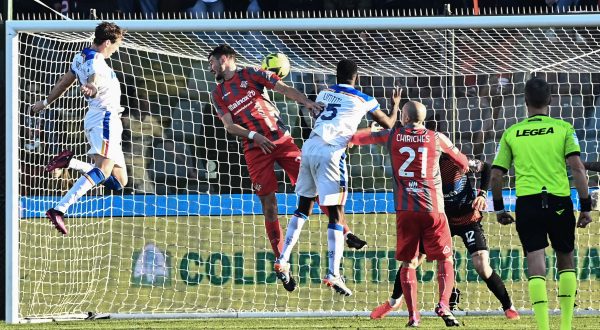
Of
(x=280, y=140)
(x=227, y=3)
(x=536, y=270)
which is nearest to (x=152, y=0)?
(x=227, y=3)

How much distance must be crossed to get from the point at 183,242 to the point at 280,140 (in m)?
2.11

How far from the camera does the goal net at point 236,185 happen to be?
11367 millimetres

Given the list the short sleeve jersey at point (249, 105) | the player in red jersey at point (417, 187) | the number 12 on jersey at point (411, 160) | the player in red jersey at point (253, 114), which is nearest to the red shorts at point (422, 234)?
the player in red jersey at point (417, 187)

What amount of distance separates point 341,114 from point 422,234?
1.21 m

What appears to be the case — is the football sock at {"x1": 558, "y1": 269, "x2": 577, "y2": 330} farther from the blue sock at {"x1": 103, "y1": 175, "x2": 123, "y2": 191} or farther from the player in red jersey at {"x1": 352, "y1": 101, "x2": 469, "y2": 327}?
the blue sock at {"x1": 103, "y1": 175, "x2": 123, "y2": 191}

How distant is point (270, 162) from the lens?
32.9 ft

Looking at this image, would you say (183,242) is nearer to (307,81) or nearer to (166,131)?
(166,131)

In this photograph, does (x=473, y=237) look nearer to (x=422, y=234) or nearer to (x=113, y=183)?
(x=422, y=234)

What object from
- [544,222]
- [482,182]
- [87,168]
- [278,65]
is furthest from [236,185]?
[544,222]

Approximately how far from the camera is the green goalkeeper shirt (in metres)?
7.48

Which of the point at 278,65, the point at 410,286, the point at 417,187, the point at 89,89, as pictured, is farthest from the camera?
the point at 278,65

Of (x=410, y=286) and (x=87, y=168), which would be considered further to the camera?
(x=87, y=168)

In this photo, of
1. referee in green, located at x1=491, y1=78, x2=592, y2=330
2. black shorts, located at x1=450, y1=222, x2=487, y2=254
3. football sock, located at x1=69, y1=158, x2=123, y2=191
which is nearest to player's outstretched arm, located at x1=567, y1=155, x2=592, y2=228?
referee in green, located at x1=491, y1=78, x2=592, y2=330

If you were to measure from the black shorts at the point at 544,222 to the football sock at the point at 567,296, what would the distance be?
17 cm
